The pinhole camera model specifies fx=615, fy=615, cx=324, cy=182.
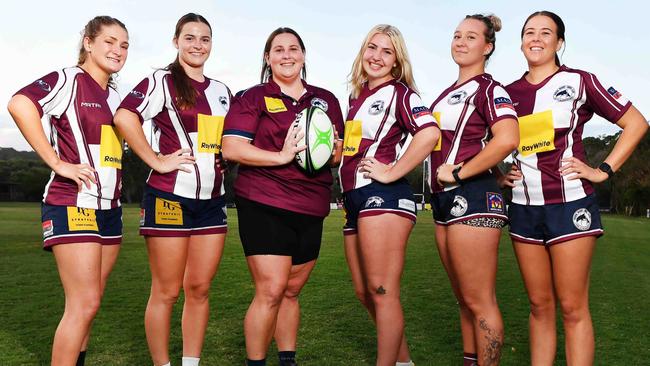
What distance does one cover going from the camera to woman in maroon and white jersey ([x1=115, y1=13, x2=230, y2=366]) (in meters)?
4.40

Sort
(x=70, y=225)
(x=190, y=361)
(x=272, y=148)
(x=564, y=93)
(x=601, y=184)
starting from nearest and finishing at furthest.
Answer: (x=70, y=225) → (x=564, y=93) → (x=272, y=148) → (x=190, y=361) → (x=601, y=184)

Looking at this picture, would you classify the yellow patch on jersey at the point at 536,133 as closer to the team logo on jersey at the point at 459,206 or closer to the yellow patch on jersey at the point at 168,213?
the team logo on jersey at the point at 459,206

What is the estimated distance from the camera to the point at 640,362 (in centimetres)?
556

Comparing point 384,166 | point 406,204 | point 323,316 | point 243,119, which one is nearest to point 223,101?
point 243,119

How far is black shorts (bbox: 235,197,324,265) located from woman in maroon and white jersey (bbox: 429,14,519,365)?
3.23ft

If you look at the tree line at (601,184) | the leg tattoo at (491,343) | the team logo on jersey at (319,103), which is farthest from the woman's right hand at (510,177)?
the tree line at (601,184)

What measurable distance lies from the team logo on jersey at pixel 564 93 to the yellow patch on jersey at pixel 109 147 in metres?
3.02

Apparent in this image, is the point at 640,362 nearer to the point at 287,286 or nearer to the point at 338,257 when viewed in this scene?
the point at 287,286

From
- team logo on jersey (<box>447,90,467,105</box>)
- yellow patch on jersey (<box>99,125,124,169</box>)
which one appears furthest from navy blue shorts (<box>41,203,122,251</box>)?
team logo on jersey (<box>447,90,467,105</box>)

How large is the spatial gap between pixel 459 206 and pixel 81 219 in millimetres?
2513

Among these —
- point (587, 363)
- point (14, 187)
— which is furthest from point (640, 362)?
point (14, 187)

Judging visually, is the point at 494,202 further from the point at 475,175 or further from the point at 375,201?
the point at 375,201

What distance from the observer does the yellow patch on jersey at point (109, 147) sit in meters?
4.22

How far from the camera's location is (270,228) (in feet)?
13.7
